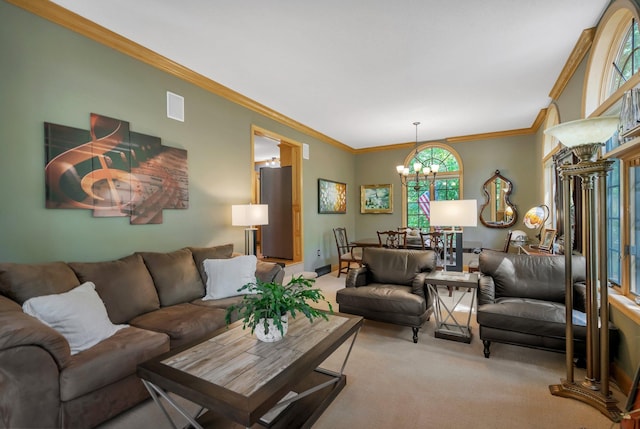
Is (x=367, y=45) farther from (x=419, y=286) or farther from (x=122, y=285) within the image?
(x=122, y=285)

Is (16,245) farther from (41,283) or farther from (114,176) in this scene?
(114,176)

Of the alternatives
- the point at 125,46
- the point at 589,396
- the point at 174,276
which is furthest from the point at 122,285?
the point at 589,396

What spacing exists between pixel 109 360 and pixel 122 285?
2.71ft

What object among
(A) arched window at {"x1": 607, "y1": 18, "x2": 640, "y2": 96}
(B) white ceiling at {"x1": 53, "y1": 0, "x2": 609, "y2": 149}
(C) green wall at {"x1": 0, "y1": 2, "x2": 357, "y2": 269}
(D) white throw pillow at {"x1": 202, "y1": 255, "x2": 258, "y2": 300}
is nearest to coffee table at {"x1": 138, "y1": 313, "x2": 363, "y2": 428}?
(D) white throw pillow at {"x1": 202, "y1": 255, "x2": 258, "y2": 300}

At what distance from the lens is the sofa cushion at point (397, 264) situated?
136 inches

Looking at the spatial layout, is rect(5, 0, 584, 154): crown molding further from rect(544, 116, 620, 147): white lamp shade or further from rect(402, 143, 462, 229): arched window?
rect(402, 143, 462, 229): arched window

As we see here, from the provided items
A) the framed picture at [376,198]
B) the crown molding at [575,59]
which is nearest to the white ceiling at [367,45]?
the crown molding at [575,59]

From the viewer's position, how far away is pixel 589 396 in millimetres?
1988

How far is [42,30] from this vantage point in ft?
7.72

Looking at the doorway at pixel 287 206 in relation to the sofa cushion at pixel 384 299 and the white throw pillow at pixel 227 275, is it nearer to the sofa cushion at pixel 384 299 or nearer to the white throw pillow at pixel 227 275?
the white throw pillow at pixel 227 275

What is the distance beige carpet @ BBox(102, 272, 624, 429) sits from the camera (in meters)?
1.85

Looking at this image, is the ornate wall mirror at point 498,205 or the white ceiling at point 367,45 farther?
the ornate wall mirror at point 498,205

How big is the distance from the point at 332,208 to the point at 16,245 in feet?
16.5

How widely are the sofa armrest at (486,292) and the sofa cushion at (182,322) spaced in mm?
2407
